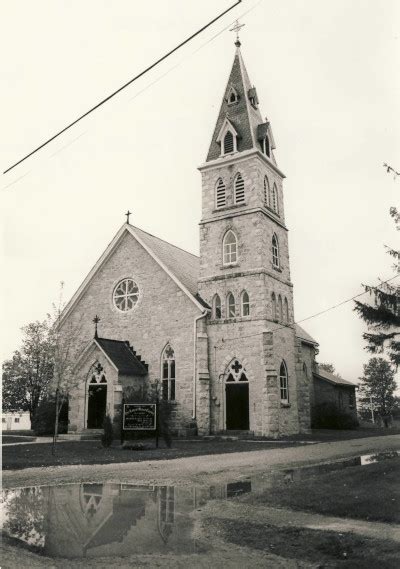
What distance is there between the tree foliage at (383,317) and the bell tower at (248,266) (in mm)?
7643

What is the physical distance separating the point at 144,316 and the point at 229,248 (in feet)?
21.5

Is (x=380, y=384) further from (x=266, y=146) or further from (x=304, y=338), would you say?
(x=266, y=146)

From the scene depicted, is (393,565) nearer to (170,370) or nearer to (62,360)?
(62,360)

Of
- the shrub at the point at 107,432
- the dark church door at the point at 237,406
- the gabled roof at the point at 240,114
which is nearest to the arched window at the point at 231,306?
the dark church door at the point at 237,406

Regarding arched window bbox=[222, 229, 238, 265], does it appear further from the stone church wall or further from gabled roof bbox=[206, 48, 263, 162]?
gabled roof bbox=[206, 48, 263, 162]

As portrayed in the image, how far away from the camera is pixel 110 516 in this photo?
8.19 meters

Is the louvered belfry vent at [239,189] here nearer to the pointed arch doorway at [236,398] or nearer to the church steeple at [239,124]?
the church steeple at [239,124]

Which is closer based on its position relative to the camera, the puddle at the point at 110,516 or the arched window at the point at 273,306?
the puddle at the point at 110,516

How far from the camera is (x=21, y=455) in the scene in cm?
1722

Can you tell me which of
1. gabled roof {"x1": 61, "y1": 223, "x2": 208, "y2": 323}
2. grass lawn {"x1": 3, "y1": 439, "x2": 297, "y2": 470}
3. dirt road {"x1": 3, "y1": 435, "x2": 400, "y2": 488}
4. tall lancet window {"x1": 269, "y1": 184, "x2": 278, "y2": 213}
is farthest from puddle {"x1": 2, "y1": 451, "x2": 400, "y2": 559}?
tall lancet window {"x1": 269, "y1": 184, "x2": 278, "y2": 213}

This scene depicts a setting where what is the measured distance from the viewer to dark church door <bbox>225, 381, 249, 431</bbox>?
26609mm

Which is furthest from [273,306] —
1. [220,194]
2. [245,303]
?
[220,194]

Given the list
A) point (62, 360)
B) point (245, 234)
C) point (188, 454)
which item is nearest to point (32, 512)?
point (188, 454)

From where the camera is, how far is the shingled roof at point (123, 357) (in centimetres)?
2696
